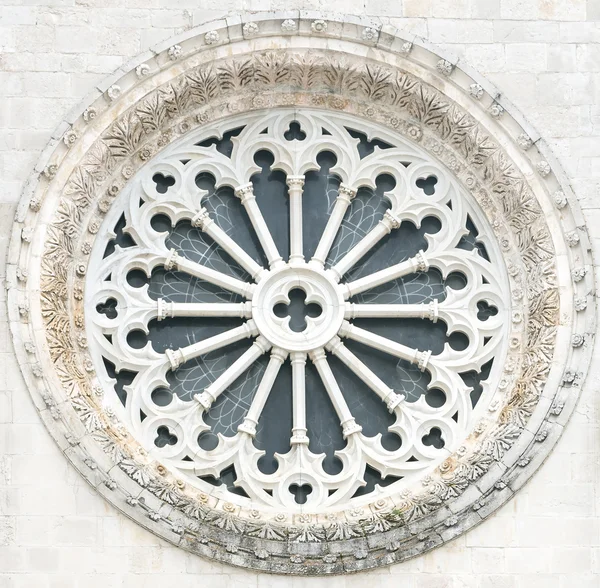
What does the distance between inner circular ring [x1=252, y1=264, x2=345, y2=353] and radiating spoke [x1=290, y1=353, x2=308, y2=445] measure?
112mm

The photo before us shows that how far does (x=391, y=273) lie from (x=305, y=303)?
2.73 ft

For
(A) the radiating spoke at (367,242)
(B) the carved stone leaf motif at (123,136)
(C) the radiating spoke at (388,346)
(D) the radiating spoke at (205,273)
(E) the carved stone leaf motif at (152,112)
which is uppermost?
Result: (E) the carved stone leaf motif at (152,112)

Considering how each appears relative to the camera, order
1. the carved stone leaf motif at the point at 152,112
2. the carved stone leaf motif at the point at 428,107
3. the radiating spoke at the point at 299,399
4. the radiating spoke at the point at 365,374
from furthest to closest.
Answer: the carved stone leaf motif at the point at 428,107
the carved stone leaf motif at the point at 152,112
the radiating spoke at the point at 365,374
the radiating spoke at the point at 299,399

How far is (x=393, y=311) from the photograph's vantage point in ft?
63.1

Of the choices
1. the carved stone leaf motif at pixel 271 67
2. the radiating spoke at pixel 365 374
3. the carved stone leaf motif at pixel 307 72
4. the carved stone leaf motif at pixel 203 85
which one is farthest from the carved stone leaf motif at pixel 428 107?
the radiating spoke at pixel 365 374

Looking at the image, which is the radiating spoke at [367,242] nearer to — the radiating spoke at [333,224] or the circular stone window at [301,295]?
the circular stone window at [301,295]

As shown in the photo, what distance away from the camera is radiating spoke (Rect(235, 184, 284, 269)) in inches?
760

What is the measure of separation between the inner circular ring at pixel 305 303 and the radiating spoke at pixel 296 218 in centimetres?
14

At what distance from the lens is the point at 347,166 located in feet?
64.7

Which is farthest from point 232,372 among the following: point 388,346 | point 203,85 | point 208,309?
point 203,85

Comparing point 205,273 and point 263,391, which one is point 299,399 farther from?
point 205,273

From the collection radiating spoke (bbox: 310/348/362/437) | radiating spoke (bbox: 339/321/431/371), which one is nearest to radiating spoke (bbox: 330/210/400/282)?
radiating spoke (bbox: 339/321/431/371)

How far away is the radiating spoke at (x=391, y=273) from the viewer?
19.3 meters

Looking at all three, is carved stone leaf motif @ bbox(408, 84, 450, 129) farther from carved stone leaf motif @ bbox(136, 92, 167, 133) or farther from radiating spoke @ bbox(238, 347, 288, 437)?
radiating spoke @ bbox(238, 347, 288, 437)
